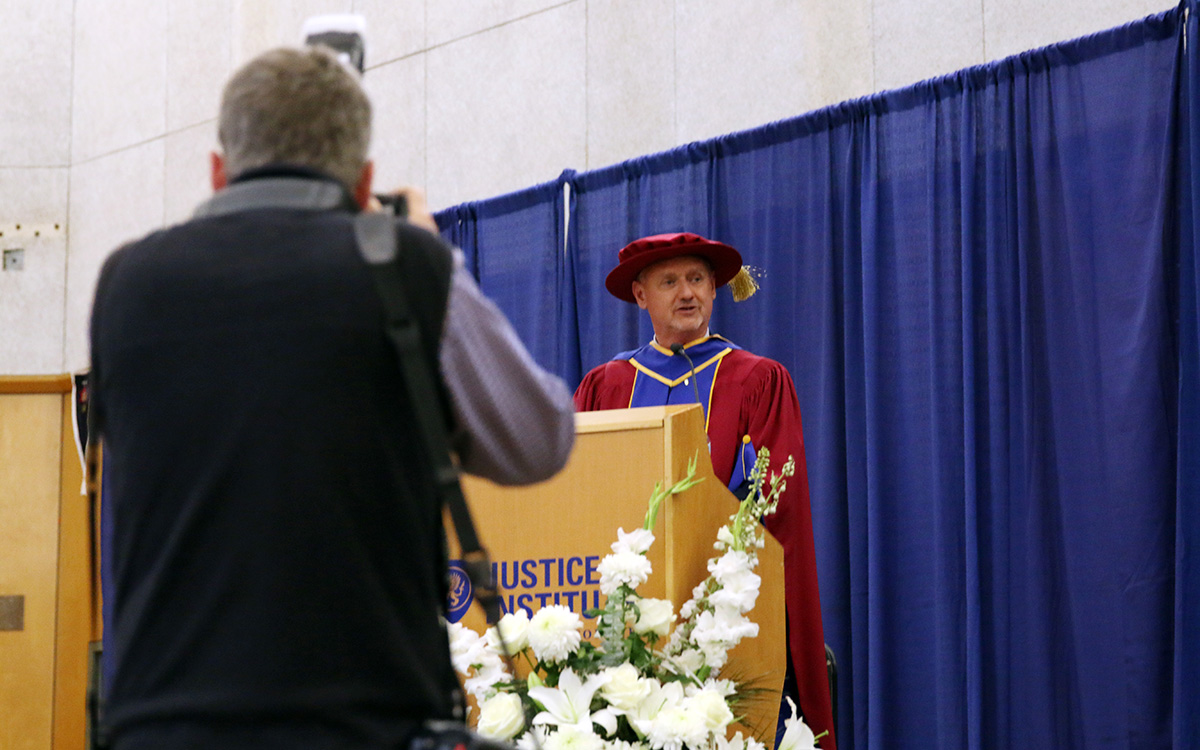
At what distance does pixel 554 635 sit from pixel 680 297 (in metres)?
1.87

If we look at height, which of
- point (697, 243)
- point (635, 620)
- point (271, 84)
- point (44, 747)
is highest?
point (697, 243)

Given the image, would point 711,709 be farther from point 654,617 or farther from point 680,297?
point 680,297

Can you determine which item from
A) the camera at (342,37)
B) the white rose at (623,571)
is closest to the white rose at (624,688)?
the white rose at (623,571)

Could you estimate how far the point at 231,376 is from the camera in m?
1.13

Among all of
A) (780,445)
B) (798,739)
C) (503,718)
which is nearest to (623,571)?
(503,718)

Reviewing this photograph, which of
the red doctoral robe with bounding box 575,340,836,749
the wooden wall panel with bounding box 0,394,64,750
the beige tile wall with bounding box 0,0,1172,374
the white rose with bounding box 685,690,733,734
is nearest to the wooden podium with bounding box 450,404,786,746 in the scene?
the white rose with bounding box 685,690,733,734

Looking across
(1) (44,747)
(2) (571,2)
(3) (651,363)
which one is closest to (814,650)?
(3) (651,363)

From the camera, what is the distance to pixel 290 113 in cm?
122

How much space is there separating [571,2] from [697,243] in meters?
2.18

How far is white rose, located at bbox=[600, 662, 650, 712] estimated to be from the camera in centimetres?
190

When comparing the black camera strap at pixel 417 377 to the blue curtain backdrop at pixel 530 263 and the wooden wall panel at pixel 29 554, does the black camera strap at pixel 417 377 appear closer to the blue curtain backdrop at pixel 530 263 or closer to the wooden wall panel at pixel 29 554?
the blue curtain backdrop at pixel 530 263

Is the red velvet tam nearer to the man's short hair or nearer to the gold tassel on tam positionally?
the gold tassel on tam

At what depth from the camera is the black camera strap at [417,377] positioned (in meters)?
1.14

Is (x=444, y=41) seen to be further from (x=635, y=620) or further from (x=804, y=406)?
(x=635, y=620)
